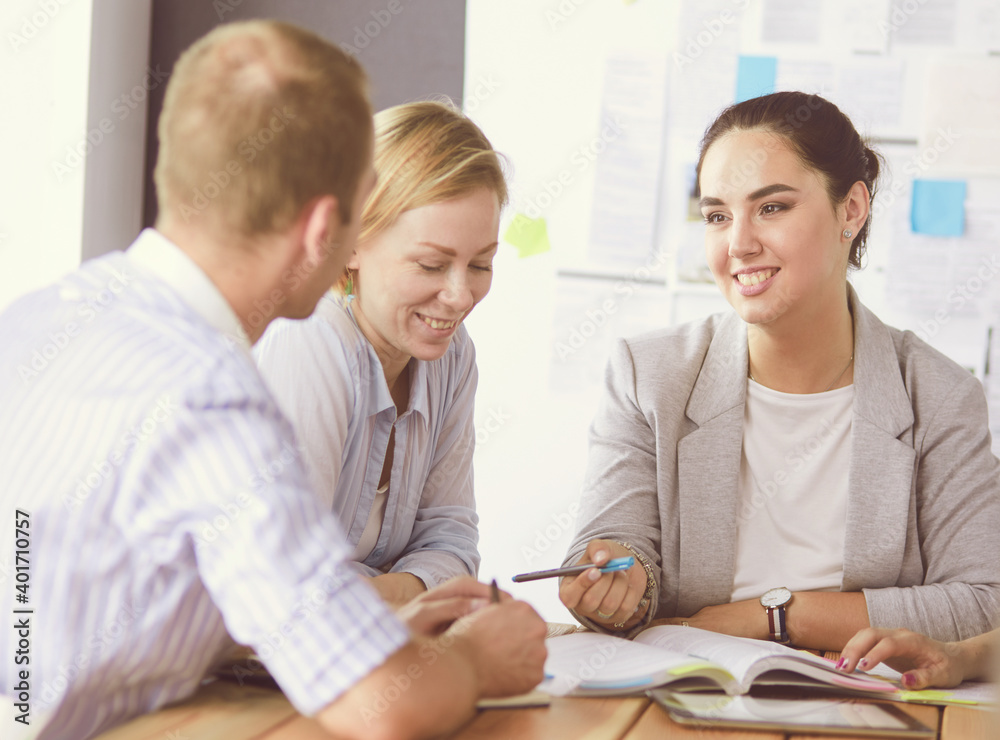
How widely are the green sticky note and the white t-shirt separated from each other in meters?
1.09

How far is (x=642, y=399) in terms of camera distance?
4.89 ft

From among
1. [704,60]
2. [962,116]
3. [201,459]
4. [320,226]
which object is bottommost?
[201,459]

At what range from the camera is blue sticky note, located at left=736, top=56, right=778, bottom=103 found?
2.38 metres

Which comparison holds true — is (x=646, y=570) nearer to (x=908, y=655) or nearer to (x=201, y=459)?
(x=908, y=655)

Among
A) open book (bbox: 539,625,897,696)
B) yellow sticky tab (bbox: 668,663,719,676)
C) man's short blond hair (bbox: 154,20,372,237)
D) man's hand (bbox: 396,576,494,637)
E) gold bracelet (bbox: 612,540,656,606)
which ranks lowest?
gold bracelet (bbox: 612,540,656,606)

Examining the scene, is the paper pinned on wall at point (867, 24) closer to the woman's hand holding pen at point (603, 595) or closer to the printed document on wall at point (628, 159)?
the printed document on wall at point (628, 159)

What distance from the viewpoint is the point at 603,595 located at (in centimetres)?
120

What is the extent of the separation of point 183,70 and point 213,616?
44cm

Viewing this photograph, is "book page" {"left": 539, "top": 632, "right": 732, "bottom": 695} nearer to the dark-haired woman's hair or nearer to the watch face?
the watch face

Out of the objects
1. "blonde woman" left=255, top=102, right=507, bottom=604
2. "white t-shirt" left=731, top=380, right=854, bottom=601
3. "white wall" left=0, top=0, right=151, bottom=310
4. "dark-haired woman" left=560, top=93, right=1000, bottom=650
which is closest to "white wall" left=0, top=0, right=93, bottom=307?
"white wall" left=0, top=0, right=151, bottom=310

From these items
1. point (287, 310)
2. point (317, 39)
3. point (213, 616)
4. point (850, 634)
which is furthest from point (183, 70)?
point (850, 634)

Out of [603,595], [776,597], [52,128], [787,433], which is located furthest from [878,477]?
[52,128]

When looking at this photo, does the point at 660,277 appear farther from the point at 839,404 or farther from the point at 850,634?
the point at 850,634

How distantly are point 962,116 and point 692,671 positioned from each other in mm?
1944
